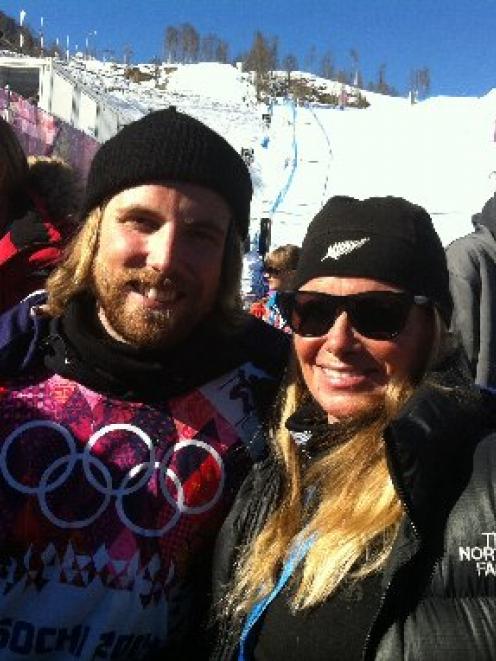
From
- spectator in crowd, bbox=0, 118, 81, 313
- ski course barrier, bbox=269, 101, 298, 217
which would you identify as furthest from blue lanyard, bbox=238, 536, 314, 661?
ski course barrier, bbox=269, 101, 298, 217

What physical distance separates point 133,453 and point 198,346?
0.35 meters

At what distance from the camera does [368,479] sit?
5.34 feet

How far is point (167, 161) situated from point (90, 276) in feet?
1.26

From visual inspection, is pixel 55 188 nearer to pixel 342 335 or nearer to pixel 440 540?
pixel 342 335

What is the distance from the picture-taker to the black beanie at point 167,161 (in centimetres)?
203

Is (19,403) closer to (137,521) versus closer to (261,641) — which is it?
(137,521)

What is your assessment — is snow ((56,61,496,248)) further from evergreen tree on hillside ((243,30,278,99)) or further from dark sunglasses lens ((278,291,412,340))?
evergreen tree on hillside ((243,30,278,99))

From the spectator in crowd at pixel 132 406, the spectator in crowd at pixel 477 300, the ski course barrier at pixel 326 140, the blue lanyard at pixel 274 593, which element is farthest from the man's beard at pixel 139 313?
the ski course barrier at pixel 326 140

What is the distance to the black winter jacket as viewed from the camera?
1.24 m

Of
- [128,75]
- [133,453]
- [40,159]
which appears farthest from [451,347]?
[128,75]

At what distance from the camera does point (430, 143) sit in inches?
604

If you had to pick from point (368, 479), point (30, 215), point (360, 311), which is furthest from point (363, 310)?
point (30, 215)

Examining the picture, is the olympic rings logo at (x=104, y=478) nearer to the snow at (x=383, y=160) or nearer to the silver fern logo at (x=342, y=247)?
the silver fern logo at (x=342, y=247)

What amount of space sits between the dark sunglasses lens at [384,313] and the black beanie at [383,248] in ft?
0.14
